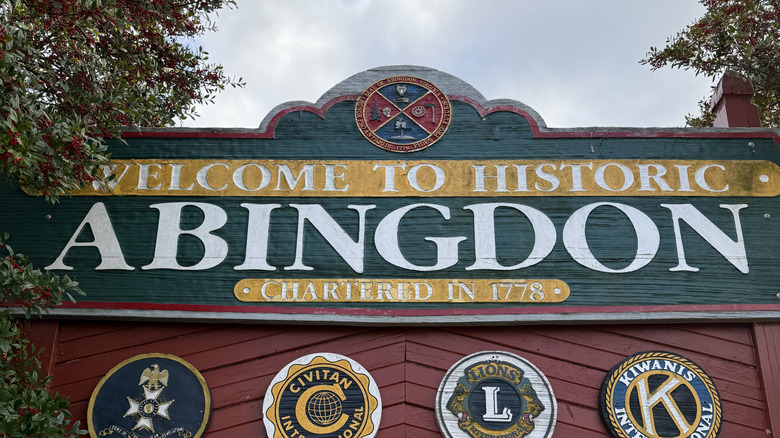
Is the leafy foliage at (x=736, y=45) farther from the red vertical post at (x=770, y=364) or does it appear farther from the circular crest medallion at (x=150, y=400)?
the circular crest medallion at (x=150, y=400)

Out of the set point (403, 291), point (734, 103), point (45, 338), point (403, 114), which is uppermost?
point (734, 103)

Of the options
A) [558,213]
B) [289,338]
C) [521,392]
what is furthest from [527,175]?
[289,338]

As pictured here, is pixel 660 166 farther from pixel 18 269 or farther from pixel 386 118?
pixel 18 269

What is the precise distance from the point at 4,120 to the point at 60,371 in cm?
202

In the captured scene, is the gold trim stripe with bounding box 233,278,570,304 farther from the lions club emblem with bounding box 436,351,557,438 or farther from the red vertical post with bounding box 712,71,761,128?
the red vertical post with bounding box 712,71,761,128

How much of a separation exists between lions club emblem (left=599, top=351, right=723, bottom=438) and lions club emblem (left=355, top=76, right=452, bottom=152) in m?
2.25

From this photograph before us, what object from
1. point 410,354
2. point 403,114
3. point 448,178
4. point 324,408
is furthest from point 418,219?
point 324,408

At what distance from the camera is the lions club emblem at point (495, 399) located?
5.35 m

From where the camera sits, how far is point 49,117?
4957 millimetres

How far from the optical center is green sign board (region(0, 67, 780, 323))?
5.76m

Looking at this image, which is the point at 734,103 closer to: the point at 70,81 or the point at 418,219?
the point at 418,219

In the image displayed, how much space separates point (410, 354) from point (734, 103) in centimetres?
338

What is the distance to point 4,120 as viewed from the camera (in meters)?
4.56

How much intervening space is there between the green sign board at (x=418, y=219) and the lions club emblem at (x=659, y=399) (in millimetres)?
354
